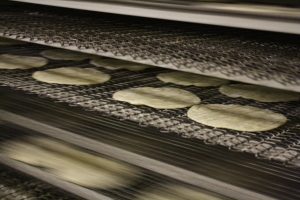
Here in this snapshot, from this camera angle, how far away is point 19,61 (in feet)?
7.06

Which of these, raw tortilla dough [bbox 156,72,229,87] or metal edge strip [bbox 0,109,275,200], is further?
raw tortilla dough [bbox 156,72,229,87]

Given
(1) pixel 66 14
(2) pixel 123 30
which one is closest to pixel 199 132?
(2) pixel 123 30

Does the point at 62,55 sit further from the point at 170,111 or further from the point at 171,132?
the point at 171,132

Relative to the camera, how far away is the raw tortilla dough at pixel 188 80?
185 cm

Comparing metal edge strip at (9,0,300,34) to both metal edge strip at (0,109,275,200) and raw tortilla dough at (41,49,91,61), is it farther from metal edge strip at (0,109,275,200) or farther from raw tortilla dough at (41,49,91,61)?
raw tortilla dough at (41,49,91,61)

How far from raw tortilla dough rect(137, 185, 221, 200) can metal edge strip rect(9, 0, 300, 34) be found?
65 centimetres

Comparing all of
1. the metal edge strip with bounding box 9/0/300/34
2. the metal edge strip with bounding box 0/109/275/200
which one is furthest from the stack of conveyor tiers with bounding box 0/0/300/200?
the metal edge strip with bounding box 9/0/300/34

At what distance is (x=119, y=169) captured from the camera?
1762 mm

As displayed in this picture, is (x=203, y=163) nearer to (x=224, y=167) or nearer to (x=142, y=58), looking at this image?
(x=224, y=167)

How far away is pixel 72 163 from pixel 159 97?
1.56 ft

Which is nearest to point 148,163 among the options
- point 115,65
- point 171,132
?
point 171,132

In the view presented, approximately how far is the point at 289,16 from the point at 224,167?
18.1 inches

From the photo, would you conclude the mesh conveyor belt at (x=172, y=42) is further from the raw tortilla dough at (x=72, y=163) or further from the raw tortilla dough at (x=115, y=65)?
the raw tortilla dough at (x=72, y=163)

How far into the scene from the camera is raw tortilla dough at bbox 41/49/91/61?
231cm
